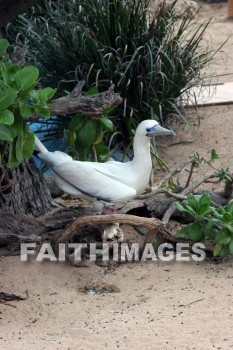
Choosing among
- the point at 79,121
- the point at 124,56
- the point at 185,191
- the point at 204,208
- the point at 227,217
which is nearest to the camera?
the point at 227,217

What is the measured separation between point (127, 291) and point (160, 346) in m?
0.73

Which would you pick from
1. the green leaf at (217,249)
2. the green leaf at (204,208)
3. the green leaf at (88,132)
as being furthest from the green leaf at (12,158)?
the green leaf at (217,249)

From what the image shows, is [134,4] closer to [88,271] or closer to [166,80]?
[166,80]

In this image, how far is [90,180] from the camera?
4762 millimetres

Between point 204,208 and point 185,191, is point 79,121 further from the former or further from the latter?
point 204,208

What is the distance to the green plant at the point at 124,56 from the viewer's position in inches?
268

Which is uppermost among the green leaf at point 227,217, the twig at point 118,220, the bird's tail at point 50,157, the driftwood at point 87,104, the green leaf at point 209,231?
the driftwood at point 87,104

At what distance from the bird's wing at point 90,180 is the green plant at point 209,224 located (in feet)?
1.09

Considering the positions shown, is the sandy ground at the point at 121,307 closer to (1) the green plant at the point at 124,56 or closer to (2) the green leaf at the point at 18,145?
(2) the green leaf at the point at 18,145

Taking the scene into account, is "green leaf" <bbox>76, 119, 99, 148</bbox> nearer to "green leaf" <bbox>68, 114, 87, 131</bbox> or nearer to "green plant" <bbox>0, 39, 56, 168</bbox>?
"green leaf" <bbox>68, 114, 87, 131</bbox>

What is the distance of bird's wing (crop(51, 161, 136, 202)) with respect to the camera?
4730 mm

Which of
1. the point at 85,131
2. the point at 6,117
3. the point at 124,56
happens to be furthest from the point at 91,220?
the point at 124,56

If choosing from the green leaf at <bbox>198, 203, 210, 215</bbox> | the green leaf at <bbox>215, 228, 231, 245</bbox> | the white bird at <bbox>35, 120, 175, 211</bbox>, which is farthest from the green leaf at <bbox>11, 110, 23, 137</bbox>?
the green leaf at <bbox>215, 228, 231, 245</bbox>

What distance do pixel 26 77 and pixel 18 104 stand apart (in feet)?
0.45
